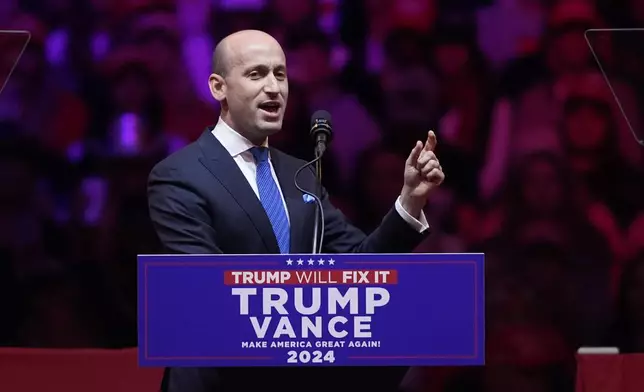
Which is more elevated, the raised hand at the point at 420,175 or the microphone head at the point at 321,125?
the microphone head at the point at 321,125

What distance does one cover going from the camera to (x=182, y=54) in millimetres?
3518

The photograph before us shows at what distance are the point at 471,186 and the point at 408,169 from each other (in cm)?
133

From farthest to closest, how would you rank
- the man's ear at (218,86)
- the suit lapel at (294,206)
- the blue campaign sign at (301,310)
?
the man's ear at (218,86), the suit lapel at (294,206), the blue campaign sign at (301,310)

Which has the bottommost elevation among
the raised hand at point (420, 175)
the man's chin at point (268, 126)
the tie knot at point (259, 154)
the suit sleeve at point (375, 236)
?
the suit sleeve at point (375, 236)

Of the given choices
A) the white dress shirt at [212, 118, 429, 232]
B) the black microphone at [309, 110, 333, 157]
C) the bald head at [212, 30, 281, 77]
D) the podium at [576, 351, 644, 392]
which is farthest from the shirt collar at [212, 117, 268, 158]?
the podium at [576, 351, 644, 392]

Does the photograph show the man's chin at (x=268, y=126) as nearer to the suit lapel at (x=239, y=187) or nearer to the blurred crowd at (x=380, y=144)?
the suit lapel at (x=239, y=187)

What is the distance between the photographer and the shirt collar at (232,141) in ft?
7.97

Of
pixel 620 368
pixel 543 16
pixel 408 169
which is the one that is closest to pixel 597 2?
pixel 543 16

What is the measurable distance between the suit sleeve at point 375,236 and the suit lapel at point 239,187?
0.21 meters

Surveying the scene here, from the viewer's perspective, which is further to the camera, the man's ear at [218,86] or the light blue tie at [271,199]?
the man's ear at [218,86]

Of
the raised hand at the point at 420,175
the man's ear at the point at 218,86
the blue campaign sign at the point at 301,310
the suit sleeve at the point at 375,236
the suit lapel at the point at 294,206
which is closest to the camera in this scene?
the blue campaign sign at the point at 301,310

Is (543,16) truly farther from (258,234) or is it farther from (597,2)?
(258,234)

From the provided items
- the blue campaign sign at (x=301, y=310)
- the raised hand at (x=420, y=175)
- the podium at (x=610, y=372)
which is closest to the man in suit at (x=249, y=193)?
the raised hand at (x=420, y=175)

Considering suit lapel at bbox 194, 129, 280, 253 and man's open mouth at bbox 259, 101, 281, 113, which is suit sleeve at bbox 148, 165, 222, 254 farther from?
man's open mouth at bbox 259, 101, 281, 113
